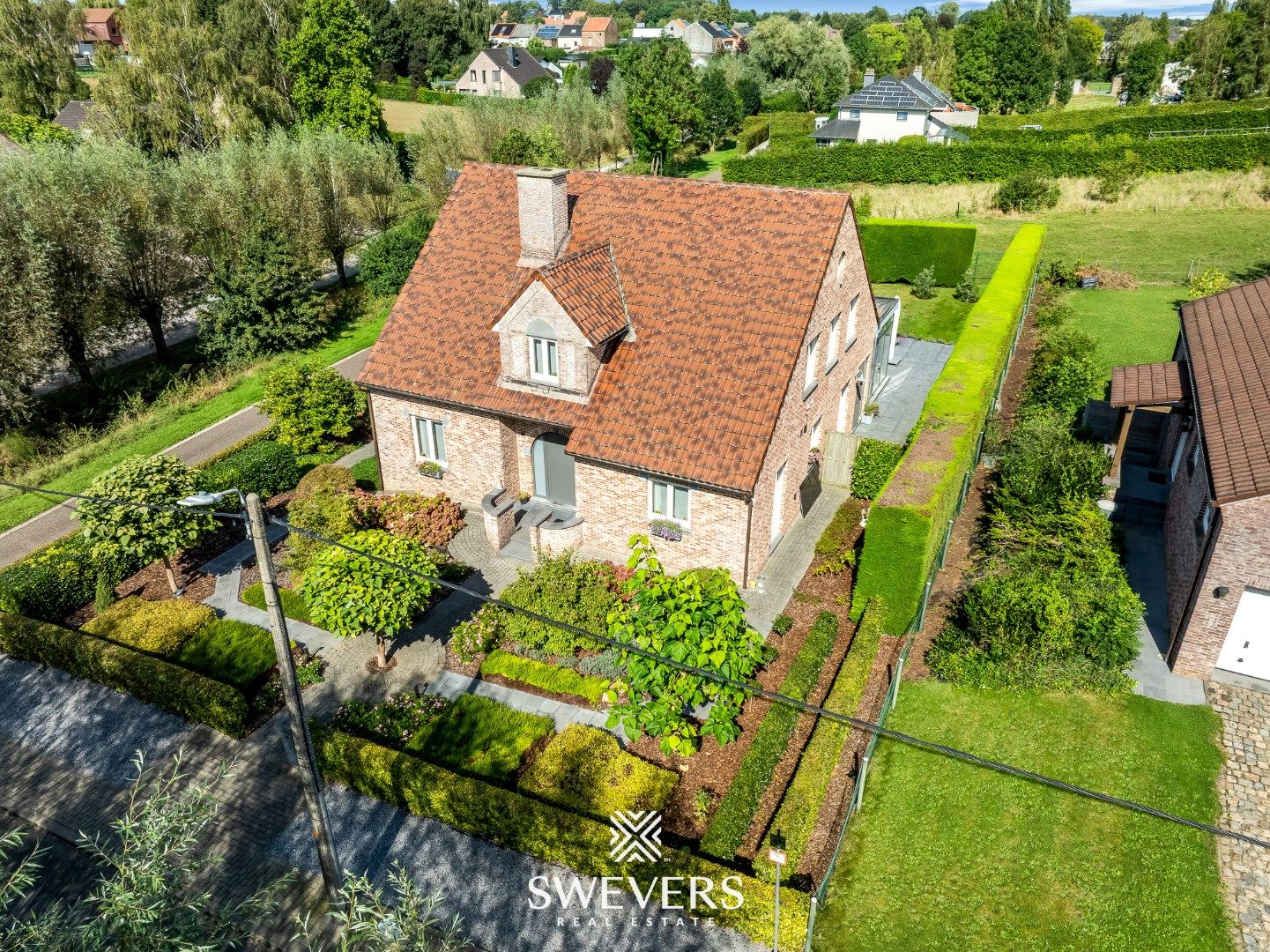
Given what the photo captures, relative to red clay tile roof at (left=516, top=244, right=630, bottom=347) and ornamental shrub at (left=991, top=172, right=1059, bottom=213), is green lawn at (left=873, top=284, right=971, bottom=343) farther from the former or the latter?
red clay tile roof at (left=516, top=244, right=630, bottom=347)

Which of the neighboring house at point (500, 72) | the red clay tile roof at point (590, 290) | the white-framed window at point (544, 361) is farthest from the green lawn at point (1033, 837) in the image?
the neighboring house at point (500, 72)

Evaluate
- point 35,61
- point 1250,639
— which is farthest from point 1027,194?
point 35,61

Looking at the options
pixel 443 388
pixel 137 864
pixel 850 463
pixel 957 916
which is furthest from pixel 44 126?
pixel 957 916

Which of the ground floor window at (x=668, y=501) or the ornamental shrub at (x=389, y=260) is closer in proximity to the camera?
the ground floor window at (x=668, y=501)

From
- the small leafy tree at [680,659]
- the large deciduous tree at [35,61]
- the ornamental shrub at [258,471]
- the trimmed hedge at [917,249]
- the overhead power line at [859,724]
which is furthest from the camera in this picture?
the large deciduous tree at [35,61]

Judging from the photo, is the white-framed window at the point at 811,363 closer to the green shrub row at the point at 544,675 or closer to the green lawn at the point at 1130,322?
the green shrub row at the point at 544,675

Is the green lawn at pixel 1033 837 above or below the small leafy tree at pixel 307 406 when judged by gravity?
below

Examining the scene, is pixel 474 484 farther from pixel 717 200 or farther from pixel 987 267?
pixel 987 267

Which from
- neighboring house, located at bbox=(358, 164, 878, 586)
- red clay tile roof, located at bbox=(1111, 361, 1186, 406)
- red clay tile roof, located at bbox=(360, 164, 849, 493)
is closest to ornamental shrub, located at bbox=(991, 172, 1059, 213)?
red clay tile roof, located at bbox=(1111, 361, 1186, 406)
